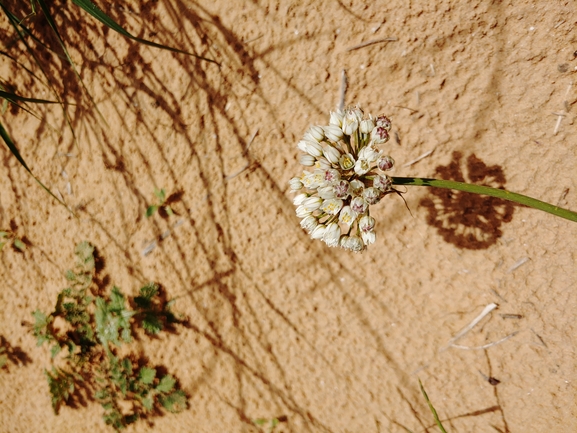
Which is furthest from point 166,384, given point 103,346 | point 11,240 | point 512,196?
point 512,196

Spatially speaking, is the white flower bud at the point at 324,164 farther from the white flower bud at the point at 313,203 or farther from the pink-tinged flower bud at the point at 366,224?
the pink-tinged flower bud at the point at 366,224

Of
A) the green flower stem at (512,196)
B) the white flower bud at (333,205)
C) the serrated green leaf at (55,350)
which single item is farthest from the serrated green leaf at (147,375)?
the green flower stem at (512,196)

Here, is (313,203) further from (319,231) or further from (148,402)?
(148,402)

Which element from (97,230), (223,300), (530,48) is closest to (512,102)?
(530,48)

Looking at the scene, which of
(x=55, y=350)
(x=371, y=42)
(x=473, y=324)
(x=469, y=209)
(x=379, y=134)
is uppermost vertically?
(x=371, y=42)

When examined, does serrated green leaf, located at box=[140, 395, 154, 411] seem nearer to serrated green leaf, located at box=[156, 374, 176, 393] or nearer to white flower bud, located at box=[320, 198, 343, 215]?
serrated green leaf, located at box=[156, 374, 176, 393]

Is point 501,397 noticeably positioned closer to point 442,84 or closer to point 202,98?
point 442,84
